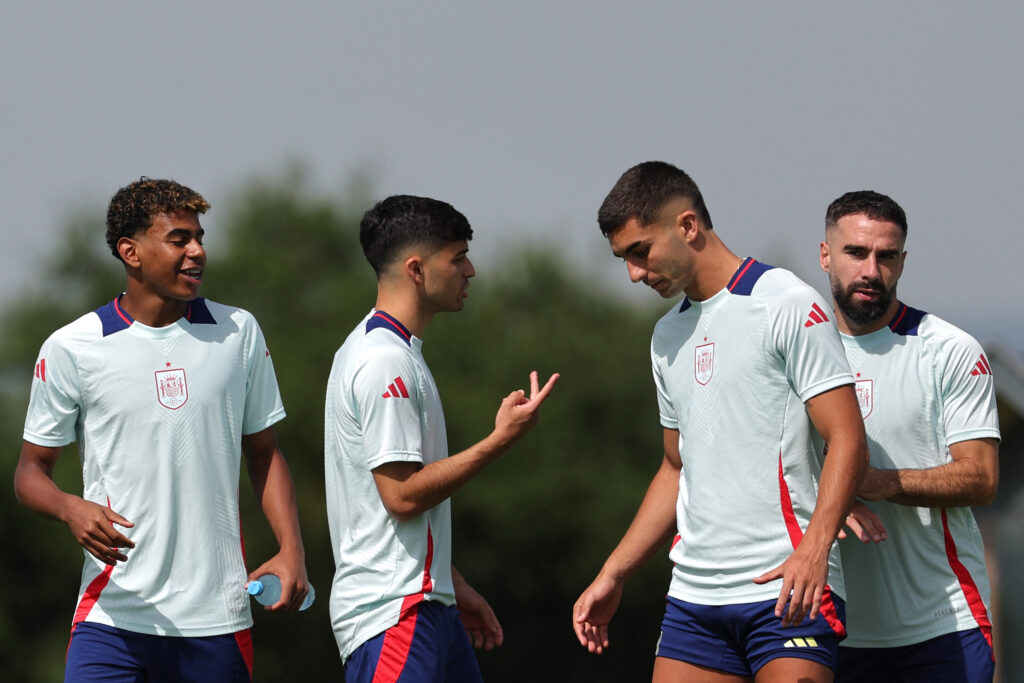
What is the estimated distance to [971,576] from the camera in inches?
179

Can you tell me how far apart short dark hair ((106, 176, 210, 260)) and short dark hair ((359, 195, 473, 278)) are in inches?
27.8

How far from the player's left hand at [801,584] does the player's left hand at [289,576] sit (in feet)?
5.86

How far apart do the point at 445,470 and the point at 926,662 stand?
76.9 inches

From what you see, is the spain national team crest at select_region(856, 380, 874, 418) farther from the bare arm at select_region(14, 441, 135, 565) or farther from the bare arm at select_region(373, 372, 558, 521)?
the bare arm at select_region(14, 441, 135, 565)

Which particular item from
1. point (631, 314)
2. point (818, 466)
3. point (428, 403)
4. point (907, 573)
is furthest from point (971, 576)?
point (631, 314)

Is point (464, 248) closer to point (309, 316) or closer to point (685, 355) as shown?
point (685, 355)

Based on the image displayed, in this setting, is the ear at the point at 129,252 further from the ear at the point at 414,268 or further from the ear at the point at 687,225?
the ear at the point at 687,225

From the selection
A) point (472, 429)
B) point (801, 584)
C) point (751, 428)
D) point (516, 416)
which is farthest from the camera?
point (472, 429)

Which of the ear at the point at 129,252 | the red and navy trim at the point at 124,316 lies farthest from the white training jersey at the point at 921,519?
the ear at the point at 129,252

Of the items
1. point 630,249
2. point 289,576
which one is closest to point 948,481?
point 630,249

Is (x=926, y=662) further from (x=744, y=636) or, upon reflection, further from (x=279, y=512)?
(x=279, y=512)

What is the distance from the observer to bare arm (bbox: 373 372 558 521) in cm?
412

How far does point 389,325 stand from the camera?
176 inches

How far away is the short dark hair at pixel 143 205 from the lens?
4750 mm
